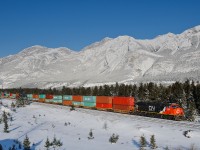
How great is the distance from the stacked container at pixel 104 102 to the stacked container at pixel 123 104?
1.77 meters

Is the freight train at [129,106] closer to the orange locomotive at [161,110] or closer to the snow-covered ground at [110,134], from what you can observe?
the orange locomotive at [161,110]

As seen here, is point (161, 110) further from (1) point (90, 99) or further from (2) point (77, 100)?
(2) point (77, 100)

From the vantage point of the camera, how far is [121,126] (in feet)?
121

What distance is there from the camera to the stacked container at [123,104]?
5331 cm

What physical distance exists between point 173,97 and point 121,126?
3845cm

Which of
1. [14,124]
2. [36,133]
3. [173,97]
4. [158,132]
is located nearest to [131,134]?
[158,132]

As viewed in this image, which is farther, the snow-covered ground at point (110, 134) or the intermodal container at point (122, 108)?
the intermodal container at point (122, 108)

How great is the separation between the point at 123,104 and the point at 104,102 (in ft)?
24.8

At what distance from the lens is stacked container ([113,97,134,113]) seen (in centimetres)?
5331

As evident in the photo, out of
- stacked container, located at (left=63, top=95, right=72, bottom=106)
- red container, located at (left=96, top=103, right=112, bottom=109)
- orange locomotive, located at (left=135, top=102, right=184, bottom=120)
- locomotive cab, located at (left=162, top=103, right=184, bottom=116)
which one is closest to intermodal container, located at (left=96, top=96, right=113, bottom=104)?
red container, located at (left=96, top=103, right=112, bottom=109)

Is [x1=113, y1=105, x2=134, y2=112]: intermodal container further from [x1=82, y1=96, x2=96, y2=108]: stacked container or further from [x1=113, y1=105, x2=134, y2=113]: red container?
[x1=82, y1=96, x2=96, y2=108]: stacked container

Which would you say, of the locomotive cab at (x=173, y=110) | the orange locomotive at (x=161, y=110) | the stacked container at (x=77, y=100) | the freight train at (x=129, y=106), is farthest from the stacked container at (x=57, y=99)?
the locomotive cab at (x=173, y=110)

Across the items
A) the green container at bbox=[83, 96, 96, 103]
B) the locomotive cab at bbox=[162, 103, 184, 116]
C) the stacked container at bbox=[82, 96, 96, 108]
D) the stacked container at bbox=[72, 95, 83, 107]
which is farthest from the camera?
the stacked container at bbox=[72, 95, 83, 107]

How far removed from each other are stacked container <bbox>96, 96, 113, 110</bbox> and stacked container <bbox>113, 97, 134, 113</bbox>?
1774 millimetres
